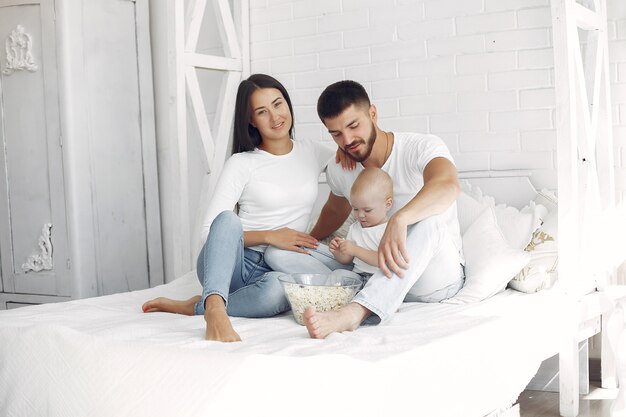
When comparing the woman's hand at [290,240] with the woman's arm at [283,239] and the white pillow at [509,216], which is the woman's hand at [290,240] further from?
the white pillow at [509,216]

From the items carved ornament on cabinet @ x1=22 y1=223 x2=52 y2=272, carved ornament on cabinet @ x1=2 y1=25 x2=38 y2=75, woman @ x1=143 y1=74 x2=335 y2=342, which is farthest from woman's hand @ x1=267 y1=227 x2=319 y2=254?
carved ornament on cabinet @ x1=2 y1=25 x2=38 y2=75

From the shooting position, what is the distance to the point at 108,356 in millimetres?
2002

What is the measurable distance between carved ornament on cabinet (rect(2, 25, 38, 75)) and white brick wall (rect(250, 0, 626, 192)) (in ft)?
4.23

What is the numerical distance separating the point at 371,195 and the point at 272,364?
3.66ft

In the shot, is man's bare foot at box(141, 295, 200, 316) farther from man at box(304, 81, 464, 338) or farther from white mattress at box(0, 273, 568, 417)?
man at box(304, 81, 464, 338)

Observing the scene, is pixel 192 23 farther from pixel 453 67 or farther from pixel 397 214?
pixel 397 214

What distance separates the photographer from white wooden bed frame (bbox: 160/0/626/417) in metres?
3.03

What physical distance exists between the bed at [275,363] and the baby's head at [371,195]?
1.12 ft

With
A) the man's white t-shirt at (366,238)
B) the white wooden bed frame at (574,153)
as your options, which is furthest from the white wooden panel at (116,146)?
the man's white t-shirt at (366,238)

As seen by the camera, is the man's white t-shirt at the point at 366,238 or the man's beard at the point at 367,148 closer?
the man's white t-shirt at the point at 366,238

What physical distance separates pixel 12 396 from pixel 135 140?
243 centimetres

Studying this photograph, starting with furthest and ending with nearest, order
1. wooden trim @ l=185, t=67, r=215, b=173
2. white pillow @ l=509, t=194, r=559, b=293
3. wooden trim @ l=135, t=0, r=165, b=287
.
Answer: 1. wooden trim @ l=135, t=0, r=165, b=287
2. wooden trim @ l=185, t=67, r=215, b=173
3. white pillow @ l=509, t=194, r=559, b=293

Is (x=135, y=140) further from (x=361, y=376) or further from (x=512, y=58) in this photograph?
(x=361, y=376)

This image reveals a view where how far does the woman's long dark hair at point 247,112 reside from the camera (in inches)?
124
